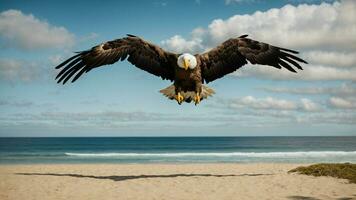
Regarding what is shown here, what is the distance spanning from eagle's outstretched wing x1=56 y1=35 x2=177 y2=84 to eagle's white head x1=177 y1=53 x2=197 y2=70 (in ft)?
2.29

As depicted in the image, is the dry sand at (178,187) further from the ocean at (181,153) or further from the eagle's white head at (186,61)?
the ocean at (181,153)

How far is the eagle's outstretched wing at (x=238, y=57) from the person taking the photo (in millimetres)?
9352

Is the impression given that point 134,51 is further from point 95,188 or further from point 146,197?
point 95,188

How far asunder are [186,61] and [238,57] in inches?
69.9

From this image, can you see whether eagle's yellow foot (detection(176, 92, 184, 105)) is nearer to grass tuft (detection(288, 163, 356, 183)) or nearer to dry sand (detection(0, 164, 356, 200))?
dry sand (detection(0, 164, 356, 200))

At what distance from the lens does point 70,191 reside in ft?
43.9

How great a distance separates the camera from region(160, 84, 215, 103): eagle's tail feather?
344 inches

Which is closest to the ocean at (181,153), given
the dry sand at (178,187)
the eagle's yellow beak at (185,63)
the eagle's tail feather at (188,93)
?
the dry sand at (178,187)

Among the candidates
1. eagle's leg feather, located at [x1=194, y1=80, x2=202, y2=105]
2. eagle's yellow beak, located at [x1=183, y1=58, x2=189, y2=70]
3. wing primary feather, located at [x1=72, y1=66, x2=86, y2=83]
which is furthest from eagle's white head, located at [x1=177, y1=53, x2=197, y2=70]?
wing primary feather, located at [x1=72, y1=66, x2=86, y2=83]

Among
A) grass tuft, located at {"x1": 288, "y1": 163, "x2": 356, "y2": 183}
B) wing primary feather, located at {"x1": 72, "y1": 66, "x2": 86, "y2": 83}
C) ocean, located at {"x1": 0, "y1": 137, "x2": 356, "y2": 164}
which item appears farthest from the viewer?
ocean, located at {"x1": 0, "y1": 137, "x2": 356, "y2": 164}

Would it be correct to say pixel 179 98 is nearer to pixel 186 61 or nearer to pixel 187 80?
pixel 187 80

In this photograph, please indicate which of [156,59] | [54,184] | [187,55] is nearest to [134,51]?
[156,59]

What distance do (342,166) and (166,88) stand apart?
10.6 metres

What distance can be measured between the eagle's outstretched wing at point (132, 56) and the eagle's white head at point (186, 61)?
699 mm
